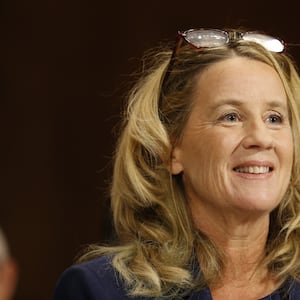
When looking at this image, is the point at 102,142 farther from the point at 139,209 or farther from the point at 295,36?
the point at 139,209

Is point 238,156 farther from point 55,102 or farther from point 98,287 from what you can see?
point 55,102

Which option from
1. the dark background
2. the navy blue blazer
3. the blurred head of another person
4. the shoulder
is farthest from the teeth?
the dark background

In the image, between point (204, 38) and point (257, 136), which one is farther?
point (204, 38)

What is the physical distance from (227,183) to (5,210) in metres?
2.92

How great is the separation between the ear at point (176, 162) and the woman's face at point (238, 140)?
0.03 m

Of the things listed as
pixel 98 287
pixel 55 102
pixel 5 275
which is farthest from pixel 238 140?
pixel 55 102

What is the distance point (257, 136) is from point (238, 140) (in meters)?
0.06

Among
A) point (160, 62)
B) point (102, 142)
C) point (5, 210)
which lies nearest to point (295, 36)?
point (102, 142)

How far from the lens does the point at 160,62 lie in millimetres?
3088

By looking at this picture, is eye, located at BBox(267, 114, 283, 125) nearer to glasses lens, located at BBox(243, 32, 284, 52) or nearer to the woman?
the woman

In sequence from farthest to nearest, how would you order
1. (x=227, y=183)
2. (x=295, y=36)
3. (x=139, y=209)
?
(x=295, y=36)
(x=139, y=209)
(x=227, y=183)

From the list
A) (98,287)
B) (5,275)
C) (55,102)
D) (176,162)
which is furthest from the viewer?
(55,102)

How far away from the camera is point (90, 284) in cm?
272

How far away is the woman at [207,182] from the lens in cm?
274
